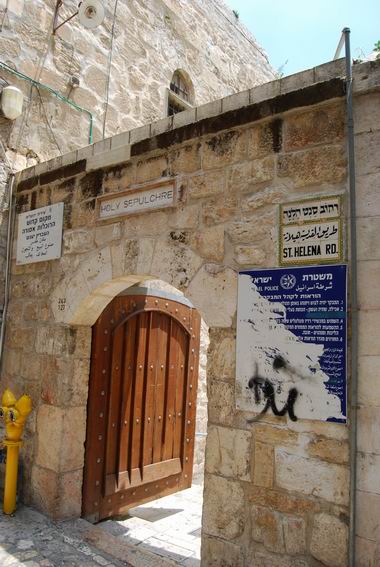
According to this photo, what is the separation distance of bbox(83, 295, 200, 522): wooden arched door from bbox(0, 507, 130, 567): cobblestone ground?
40 cm

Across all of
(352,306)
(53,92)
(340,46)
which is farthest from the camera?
(53,92)

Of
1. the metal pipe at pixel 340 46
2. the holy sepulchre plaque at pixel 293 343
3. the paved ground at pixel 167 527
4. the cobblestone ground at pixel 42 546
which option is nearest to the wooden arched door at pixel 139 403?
the paved ground at pixel 167 527

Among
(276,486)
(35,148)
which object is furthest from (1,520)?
(35,148)

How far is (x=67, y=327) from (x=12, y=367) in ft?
2.73

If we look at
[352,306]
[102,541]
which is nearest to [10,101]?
[352,306]

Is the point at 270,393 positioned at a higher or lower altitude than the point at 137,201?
lower

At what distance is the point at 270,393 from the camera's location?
7.87 ft

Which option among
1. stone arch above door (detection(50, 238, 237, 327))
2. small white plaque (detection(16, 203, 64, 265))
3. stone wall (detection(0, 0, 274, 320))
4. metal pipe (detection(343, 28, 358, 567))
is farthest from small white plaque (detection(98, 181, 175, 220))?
stone wall (detection(0, 0, 274, 320))

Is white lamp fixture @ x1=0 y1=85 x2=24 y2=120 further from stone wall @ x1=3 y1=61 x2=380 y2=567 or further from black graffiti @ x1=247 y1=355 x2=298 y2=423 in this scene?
black graffiti @ x1=247 y1=355 x2=298 y2=423

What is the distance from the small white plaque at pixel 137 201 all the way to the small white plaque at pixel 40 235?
1.83 ft

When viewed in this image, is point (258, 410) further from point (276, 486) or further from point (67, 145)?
point (67, 145)

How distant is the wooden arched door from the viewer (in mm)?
3818

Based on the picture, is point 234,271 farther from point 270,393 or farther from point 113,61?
point 113,61

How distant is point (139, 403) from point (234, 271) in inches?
82.2
